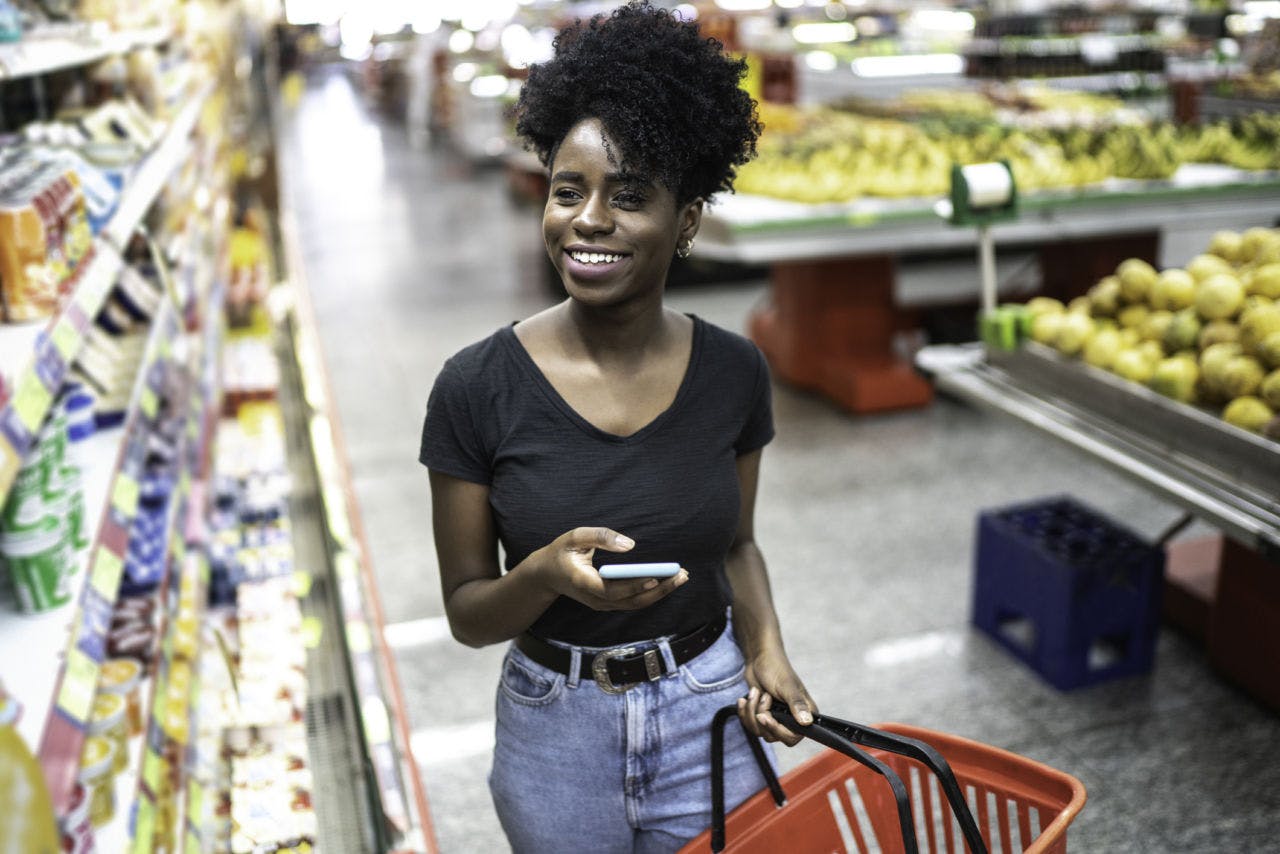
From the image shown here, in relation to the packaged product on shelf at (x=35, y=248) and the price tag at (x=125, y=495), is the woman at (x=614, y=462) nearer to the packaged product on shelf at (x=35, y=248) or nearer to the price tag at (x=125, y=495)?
the packaged product on shelf at (x=35, y=248)

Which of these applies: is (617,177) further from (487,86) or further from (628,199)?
(487,86)

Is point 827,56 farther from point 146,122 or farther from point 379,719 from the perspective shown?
point 379,719

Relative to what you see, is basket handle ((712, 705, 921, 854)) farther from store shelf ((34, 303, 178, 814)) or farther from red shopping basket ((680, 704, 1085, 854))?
store shelf ((34, 303, 178, 814))

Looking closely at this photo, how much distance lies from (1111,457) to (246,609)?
2187mm

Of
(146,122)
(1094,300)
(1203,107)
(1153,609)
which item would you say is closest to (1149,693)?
(1153,609)

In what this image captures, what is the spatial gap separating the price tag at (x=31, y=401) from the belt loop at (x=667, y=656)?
0.83 meters

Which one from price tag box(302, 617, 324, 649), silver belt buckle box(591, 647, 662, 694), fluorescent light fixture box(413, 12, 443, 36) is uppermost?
fluorescent light fixture box(413, 12, 443, 36)

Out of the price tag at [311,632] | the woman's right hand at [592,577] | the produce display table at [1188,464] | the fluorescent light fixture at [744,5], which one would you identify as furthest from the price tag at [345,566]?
the fluorescent light fixture at [744,5]

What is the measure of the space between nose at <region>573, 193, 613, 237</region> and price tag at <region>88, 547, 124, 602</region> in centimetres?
106

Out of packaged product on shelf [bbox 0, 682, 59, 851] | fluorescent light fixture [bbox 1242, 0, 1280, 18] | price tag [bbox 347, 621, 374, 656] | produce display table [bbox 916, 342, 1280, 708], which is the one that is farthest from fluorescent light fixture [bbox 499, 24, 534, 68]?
packaged product on shelf [bbox 0, 682, 59, 851]

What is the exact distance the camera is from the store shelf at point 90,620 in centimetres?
148

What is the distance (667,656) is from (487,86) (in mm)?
11551

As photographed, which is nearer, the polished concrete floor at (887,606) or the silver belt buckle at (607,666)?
the silver belt buckle at (607,666)

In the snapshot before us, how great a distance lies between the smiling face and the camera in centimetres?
139
